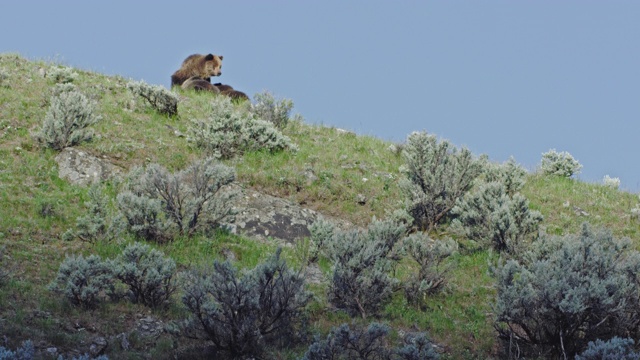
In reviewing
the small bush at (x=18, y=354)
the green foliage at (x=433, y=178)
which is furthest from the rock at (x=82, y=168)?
the small bush at (x=18, y=354)

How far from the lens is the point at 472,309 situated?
1129cm

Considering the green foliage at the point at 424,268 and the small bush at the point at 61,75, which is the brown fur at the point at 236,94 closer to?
the small bush at the point at 61,75

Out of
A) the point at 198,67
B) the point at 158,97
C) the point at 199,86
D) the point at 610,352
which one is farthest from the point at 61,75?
the point at 610,352

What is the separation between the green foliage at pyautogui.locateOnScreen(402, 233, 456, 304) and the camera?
1138 cm

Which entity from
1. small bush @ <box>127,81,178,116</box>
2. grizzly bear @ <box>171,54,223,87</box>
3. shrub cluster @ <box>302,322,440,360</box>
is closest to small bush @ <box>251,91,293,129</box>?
small bush @ <box>127,81,178,116</box>

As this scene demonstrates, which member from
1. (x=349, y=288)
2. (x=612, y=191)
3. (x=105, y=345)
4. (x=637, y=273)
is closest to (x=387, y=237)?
(x=349, y=288)

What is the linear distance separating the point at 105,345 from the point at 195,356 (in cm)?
101

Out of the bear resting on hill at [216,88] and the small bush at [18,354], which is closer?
the small bush at [18,354]

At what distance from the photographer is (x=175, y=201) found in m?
13.0

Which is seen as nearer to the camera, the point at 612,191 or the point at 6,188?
the point at 6,188

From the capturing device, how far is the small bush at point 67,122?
15.0m

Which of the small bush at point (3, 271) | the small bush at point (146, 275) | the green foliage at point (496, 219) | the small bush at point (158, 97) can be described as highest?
the small bush at point (158, 97)

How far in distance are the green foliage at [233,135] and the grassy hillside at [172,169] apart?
0.29 meters

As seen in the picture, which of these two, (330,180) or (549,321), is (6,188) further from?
(549,321)
